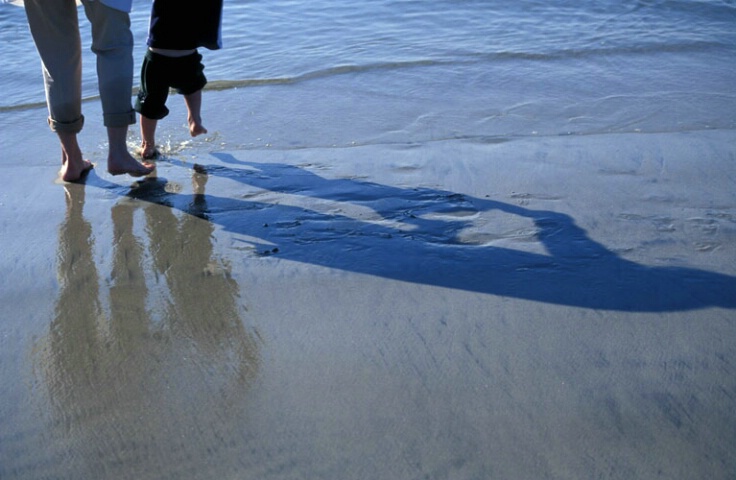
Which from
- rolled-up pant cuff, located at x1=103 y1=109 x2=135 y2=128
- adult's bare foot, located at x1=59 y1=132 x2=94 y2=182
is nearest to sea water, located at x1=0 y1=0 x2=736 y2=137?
adult's bare foot, located at x1=59 y1=132 x2=94 y2=182

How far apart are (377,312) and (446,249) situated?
0.53 meters

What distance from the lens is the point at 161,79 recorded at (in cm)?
409

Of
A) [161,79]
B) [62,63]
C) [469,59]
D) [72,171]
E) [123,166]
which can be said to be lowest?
[72,171]

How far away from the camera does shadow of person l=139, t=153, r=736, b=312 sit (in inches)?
113

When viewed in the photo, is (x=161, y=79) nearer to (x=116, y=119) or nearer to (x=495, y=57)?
(x=116, y=119)

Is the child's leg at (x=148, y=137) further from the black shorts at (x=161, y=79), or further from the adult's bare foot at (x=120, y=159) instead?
the adult's bare foot at (x=120, y=159)

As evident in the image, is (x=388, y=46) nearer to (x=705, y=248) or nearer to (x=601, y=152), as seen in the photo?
(x=601, y=152)

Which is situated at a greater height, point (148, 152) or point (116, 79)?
point (116, 79)

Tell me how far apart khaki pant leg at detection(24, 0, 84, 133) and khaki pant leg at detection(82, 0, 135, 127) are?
9cm

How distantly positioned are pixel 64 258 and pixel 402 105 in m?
2.44

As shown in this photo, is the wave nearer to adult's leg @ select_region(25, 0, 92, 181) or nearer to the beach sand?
the beach sand

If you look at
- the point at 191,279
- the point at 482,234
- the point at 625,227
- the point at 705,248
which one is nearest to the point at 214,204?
the point at 191,279

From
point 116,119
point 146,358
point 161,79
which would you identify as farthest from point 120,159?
point 146,358

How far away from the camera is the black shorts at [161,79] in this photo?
408 cm
